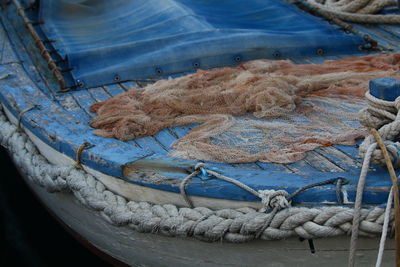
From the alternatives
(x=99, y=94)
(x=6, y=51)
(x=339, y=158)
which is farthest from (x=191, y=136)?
(x=6, y=51)

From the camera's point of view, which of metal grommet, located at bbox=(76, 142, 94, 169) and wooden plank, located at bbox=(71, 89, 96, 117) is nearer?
metal grommet, located at bbox=(76, 142, 94, 169)

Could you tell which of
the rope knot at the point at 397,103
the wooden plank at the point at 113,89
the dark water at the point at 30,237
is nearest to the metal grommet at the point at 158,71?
the wooden plank at the point at 113,89

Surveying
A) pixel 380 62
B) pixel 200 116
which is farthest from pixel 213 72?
pixel 380 62

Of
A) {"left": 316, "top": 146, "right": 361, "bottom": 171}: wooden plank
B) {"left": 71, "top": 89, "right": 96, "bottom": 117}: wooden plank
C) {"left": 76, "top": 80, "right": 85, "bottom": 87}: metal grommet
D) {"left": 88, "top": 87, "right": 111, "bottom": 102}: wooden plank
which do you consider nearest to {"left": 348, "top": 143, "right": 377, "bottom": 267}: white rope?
{"left": 316, "top": 146, "right": 361, "bottom": 171}: wooden plank

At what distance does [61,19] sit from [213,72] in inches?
79.0

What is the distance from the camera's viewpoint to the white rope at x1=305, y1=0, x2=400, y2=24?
4.91 metres

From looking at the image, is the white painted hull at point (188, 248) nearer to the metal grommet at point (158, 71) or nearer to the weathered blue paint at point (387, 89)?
the weathered blue paint at point (387, 89)

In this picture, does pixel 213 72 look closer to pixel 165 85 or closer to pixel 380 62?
pixel 165 85

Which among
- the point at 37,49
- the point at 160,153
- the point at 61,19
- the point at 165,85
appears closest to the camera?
the point at 160,153

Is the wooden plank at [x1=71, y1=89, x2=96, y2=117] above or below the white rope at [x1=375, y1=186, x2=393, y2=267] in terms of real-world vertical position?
below

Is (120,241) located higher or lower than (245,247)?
lower

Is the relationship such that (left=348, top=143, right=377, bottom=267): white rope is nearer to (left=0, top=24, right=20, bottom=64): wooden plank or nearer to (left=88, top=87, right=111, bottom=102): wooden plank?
(left=88, top=87, right=111, bottom=102): wooden plank

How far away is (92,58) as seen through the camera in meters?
4.18

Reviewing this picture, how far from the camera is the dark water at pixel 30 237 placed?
14.0ft
